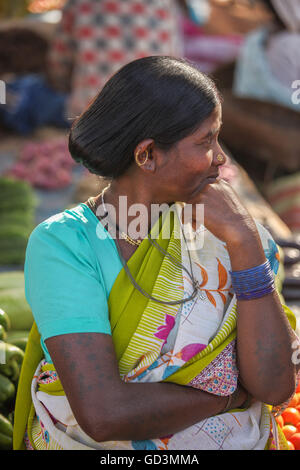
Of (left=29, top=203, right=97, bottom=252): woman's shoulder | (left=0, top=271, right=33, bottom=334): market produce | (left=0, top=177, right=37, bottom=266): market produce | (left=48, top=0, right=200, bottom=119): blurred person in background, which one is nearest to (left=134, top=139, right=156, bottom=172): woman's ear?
(left=29, top=203, right=97, bottom=252): woman's shoulder

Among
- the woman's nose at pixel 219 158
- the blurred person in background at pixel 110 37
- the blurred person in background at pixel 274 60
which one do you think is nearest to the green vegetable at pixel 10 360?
the woman's nose at pixel 219 158

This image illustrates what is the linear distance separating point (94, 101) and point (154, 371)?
0.84m

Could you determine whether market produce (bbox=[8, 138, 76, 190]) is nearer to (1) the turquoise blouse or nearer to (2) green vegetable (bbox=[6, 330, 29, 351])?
(2) green vegetable (bbox=[6, 330, 29, 351])

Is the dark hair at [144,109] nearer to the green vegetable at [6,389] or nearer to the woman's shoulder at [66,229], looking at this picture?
the woman's shoulder at [66,229]

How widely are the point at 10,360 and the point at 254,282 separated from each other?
3.35 ft

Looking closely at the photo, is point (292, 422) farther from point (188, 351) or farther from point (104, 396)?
point (104, 396)

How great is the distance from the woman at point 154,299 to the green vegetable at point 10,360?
344 mm

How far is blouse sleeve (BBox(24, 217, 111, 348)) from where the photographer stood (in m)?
1.54

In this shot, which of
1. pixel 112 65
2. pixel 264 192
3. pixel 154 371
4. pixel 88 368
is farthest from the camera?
pixel 264 192

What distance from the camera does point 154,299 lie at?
1676 mm

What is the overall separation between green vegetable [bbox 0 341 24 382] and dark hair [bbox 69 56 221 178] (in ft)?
2.87

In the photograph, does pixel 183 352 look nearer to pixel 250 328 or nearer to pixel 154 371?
pixel 154 371
